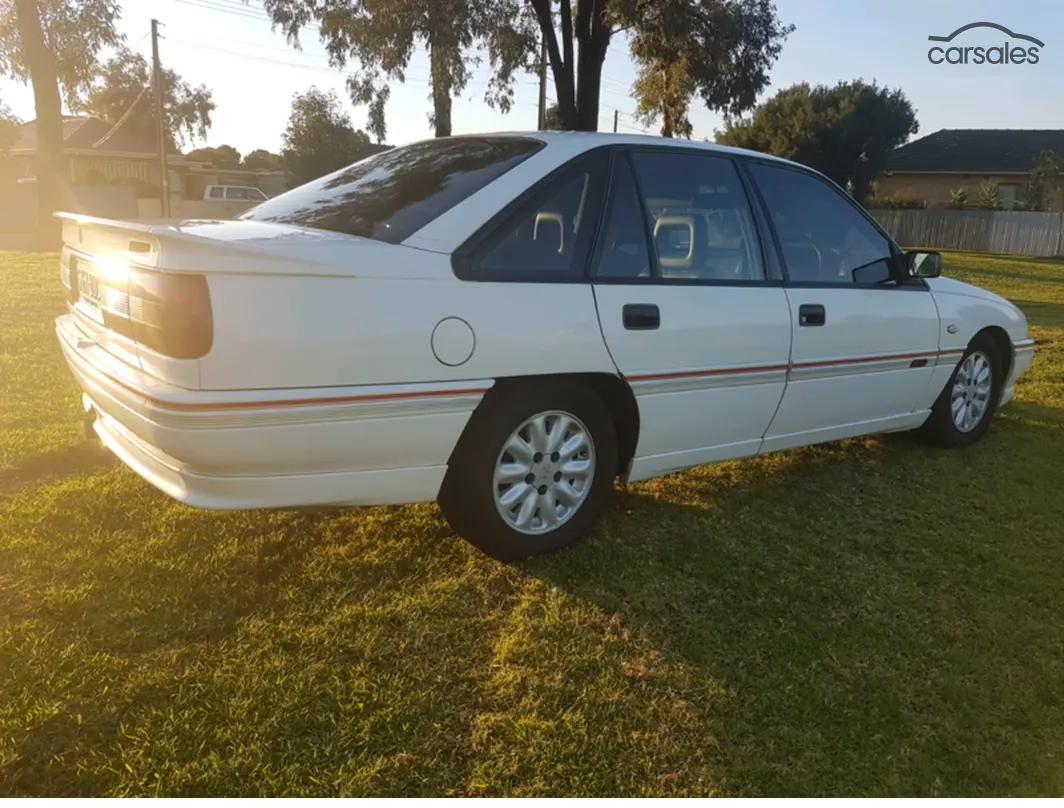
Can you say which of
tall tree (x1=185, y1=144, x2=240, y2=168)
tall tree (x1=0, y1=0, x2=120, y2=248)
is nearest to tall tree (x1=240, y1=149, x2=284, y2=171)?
tall tree (x1=185, y1=144, x2=240, y2=168)

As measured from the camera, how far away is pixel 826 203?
14.3 feet

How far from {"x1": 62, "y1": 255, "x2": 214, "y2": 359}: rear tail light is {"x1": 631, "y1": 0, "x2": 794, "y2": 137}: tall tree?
16.7 m

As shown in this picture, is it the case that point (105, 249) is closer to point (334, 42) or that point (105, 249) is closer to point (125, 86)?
point (334, 42)

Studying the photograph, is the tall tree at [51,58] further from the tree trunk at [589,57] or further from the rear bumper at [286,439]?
the rear bumper at [286,439]

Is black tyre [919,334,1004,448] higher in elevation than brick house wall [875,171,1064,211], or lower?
lower

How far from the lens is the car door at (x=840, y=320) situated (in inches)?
157

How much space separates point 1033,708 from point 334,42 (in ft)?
60.2

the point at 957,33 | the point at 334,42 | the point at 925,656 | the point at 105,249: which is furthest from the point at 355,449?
the point at 334,42

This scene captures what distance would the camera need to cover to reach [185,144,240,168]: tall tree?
5353 cm

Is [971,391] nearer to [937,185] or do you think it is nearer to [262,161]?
[937,185]

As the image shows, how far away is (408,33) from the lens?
16.8 meters

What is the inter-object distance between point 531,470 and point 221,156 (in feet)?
195

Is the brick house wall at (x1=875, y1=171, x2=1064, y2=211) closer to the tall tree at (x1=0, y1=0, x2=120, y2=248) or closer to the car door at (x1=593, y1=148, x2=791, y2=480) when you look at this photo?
the tall tree at (x1=0, y1=0, x2=120, y2=248)


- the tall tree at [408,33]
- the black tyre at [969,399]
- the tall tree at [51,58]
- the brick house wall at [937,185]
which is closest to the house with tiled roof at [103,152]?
the tall tree at [51,58]
